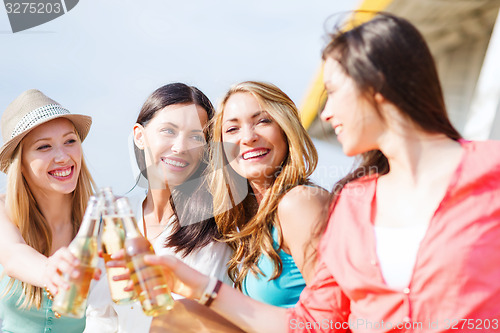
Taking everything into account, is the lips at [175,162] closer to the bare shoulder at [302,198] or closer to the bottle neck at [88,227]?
the bare shoulder at [302,198]

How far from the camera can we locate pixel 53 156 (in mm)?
2463

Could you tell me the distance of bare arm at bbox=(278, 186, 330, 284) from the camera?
171cm

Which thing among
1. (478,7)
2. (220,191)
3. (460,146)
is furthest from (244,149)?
(478,7)

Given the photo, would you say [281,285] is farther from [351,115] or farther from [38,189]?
[38,189]

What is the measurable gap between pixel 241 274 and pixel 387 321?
2.49ft

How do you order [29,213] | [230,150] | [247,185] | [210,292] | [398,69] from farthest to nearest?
1. [29,213]
2. [247,185]
3. [230,150]
4. [210,292]
5. [398,69]

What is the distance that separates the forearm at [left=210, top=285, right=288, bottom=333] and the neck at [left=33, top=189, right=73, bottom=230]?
1440mm

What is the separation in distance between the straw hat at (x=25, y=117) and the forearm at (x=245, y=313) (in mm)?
1368

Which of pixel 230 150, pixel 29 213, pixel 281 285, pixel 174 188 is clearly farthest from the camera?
pixel 29 213

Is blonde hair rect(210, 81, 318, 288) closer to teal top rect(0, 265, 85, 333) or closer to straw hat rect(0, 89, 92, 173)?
straw hat rect(0, 89, 92, 173)

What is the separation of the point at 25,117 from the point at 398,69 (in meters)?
1.89

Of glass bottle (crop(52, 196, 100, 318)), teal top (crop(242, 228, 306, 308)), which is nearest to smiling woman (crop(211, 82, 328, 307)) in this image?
teal top (crop(242, 228, 306, 308))

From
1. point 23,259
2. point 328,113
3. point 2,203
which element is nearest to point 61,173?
point 2,203

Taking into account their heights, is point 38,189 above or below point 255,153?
below
